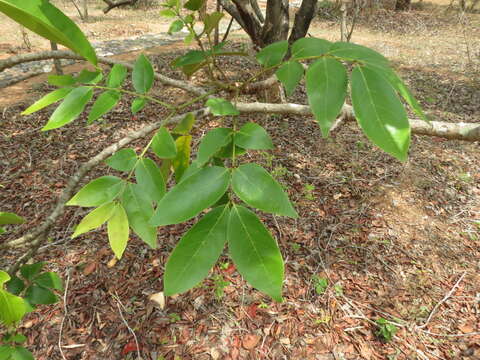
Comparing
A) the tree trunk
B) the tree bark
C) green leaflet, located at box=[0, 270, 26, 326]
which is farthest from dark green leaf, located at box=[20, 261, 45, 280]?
the tree trunk

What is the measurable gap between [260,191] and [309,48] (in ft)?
1.26

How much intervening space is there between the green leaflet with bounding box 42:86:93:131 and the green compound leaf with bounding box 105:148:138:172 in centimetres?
12

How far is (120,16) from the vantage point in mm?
12016

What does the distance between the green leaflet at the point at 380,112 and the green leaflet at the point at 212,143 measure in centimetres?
26

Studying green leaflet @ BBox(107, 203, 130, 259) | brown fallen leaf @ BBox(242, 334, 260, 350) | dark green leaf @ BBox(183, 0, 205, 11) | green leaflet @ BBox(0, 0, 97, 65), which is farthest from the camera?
brown fallen leaf @ BBox(242, 334, 260, 350)

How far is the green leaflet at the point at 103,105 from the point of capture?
74cm

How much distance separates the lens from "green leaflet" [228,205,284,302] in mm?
469

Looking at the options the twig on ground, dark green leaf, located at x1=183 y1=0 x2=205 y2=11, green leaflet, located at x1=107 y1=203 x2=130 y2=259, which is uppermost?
dark green leaf, located at x1=183 y1=0 x2=205 y2=11

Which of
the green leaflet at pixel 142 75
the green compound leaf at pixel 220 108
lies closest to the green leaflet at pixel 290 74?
the green compound leaf at pixel 220 108

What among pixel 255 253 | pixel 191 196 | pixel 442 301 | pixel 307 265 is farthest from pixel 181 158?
pixel 442 301

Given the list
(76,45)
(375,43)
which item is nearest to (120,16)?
(375,43)

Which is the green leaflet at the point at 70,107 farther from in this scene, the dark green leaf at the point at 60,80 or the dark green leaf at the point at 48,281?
the dark green leaf at the point at 48,281

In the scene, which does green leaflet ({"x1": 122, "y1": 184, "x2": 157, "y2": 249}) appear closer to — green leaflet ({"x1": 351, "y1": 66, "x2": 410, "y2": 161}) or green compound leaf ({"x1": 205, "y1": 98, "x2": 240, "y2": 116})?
green compound leaf ({"x1": 205, "y1": 98, "x2": 240, "y2": 116})

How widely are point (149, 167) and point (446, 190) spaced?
289cm
